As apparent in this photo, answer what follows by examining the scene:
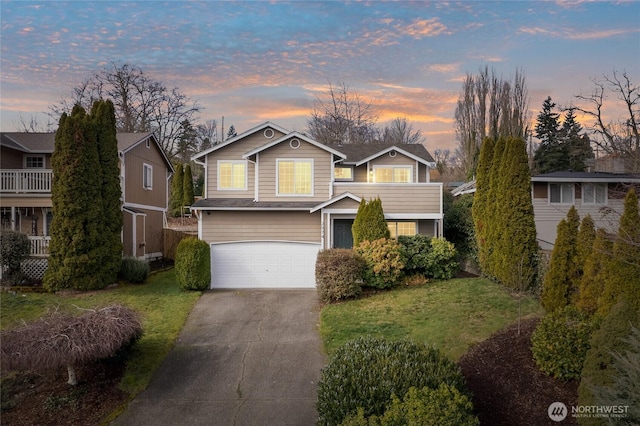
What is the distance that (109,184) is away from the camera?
1546cm

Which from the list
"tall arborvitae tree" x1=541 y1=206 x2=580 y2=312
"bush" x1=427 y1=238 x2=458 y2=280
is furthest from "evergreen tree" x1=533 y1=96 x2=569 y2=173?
"tall arborvitae tree" x1=541 y1=206 x2=580 y2=312

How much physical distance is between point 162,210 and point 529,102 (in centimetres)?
3050

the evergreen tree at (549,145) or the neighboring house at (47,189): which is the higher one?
the evergreen tree at (549,145)

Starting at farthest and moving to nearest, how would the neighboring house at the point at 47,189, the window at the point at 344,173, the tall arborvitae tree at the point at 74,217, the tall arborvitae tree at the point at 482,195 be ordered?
1. the window at the point at 344,173
2. the neighboring house at the point at 47,189
3. the tall arborvitae tree at the point at 482,195
4. the tall arborvitae tree at the point at 74,217

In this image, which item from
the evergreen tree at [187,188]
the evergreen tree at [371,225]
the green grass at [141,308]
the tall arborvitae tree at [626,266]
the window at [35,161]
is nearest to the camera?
the tall arborvitae tree at [626,266]

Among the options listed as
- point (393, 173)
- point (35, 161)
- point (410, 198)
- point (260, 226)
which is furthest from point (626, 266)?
point (35, 161)

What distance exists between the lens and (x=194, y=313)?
12.5m

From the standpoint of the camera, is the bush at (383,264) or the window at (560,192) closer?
the bush at (383,264)

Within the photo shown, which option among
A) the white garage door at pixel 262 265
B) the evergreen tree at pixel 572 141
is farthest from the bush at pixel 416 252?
the evergreen tree at pixel 572 141

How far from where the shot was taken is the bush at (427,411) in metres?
4.69

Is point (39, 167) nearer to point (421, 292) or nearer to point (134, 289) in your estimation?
point (134, 289)

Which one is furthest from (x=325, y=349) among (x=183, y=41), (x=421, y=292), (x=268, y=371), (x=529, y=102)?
(x=529, y=102)

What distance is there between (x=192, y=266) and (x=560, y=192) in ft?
60.2

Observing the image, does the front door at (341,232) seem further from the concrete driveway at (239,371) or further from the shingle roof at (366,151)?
the concrete driveway at (239,371)
